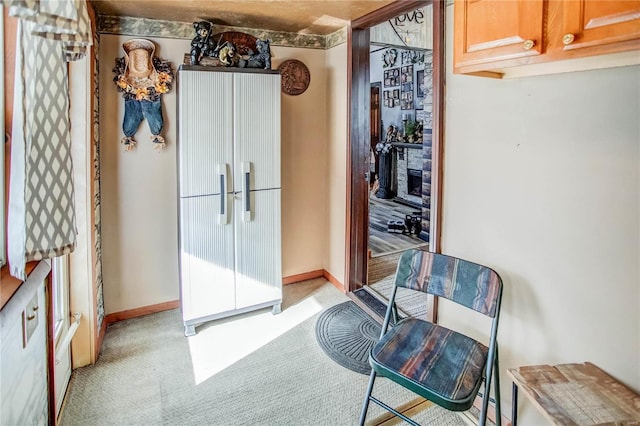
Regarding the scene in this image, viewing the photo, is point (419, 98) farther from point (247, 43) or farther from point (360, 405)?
point (360, 405)

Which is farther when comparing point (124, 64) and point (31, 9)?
point (124, 64)

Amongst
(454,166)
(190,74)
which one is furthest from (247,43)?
(454,166)

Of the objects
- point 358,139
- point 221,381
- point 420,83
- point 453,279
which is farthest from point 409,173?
point 221,381

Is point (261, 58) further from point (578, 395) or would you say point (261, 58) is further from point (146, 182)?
point (578, 395)

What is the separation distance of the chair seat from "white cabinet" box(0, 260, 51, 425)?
1312 mm

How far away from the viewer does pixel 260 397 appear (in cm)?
215

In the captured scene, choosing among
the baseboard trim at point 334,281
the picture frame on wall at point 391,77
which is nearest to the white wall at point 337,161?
the baseboard trim at point 334,281

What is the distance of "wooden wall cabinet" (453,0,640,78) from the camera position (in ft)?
3.48

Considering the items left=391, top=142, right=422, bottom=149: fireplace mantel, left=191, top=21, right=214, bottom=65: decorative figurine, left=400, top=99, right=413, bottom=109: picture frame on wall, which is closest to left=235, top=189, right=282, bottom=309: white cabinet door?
left=191, top=21, right=214, bottom=65: decorative figurine

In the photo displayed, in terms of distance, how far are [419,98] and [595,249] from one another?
18.6 feet

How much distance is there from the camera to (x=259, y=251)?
2986 mm

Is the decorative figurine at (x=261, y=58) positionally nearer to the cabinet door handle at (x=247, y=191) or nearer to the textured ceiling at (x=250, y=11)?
the textured ceiling at (x=250, y=11)

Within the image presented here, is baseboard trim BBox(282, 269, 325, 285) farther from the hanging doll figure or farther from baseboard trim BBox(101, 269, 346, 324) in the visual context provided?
the hanging doll figure

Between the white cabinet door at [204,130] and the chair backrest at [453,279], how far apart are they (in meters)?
1.45
